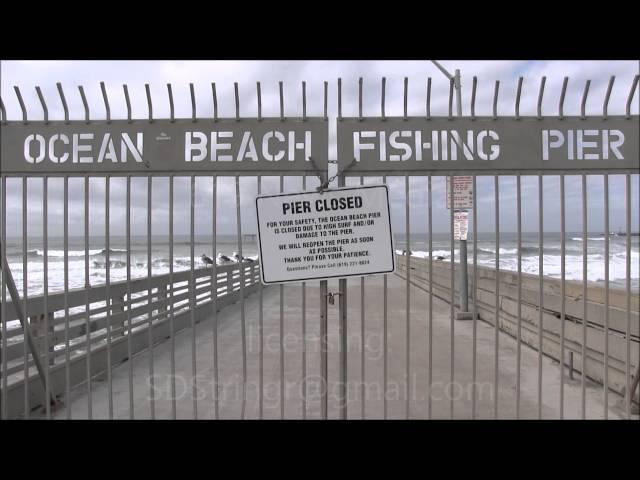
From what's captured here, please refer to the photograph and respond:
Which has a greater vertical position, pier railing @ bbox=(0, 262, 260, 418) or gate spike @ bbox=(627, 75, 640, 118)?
gate spike @ bbox=(627, 75, 640, 118)

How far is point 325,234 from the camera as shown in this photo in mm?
3213

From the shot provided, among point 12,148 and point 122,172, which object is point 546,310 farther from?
point 12,148

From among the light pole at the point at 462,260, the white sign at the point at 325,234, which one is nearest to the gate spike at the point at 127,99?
the white sign at the point at 325,234

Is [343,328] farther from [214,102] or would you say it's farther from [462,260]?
[462,260]

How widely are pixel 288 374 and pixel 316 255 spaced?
3.04 metres

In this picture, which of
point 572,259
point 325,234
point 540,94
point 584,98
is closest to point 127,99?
point 325,234

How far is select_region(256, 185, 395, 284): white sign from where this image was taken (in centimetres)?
318

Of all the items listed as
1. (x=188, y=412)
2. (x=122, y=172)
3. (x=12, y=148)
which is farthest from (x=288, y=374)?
(x=12, y=148)

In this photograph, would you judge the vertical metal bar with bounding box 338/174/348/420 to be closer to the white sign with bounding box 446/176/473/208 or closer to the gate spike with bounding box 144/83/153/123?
the gate spike with bounding box 144/83/153/123

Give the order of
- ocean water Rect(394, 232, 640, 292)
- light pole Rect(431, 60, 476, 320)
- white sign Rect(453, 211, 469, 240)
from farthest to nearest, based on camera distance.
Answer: ocean water Rect(394, 232, 640, 292)
white sign Rect(453, 211, 469, 240)
light pole Rect(431, 60, 476, 320)

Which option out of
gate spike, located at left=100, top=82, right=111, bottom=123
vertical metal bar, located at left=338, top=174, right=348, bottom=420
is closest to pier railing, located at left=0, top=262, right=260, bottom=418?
vertical metal bar, located at left=338, top=174, right=348, bottom=420

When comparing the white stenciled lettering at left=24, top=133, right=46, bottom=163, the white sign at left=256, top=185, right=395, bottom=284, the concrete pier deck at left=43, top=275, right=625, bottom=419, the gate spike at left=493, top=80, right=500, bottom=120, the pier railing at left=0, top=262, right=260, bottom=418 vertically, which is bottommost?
the concrete pier deck at left=43, top=275, right=625, bottom=419

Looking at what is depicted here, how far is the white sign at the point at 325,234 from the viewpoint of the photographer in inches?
125

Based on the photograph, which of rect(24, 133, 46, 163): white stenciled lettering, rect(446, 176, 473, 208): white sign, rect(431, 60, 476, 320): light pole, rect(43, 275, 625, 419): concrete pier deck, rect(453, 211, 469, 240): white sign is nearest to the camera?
rect(24, 133, 46, 163): white stenciled lettering
